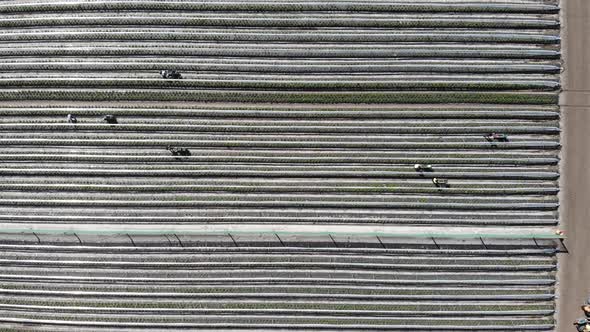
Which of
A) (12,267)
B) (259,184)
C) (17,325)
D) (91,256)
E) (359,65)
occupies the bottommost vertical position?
(17,325)

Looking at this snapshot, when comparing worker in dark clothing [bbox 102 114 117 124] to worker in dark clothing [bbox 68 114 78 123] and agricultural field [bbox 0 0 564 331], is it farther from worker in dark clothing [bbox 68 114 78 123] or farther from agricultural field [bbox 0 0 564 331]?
worker in dark clothing [bbox 68 114 78 123]

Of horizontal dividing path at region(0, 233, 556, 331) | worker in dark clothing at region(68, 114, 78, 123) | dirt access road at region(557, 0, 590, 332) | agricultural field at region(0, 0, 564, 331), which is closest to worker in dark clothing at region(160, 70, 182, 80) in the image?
agricultural field at region(0, 0, 564, 331)

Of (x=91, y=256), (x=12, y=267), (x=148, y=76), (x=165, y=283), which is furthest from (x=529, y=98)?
(x=12, y=267)

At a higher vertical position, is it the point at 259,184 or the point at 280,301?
the point at 259,184

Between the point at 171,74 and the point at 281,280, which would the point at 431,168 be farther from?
the point at 171,74

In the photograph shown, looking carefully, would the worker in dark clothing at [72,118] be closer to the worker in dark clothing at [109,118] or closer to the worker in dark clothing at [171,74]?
the worker in dark clothing at [109,118]

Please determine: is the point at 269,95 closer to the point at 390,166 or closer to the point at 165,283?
the point at 390,166

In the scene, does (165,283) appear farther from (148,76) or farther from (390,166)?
(390,166)
